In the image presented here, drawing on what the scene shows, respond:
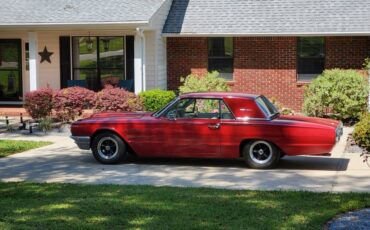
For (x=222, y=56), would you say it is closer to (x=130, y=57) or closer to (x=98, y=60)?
(x=130, y=57)

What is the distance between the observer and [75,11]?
2106 cm

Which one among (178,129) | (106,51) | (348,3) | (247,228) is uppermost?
(348,3)

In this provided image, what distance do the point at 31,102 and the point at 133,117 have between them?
6.53m

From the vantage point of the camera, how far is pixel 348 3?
22.2 meters

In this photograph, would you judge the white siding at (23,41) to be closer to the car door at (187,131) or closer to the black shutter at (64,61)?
the black shutter at (64,61)

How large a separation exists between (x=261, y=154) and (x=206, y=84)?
818 centimetres

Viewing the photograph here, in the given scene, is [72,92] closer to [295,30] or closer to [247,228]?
[295,30]

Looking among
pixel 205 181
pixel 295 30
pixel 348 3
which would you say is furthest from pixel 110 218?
pixel 348 3

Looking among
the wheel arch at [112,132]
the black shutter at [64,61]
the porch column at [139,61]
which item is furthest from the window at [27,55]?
the wheel arch at [112,132]

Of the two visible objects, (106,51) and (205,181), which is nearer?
(205,181)

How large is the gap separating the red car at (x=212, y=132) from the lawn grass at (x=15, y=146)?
2199 mm

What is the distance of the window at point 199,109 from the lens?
12703 mm

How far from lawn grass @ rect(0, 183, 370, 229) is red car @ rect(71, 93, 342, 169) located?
86.9 inches

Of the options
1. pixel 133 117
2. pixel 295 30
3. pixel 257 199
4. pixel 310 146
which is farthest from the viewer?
pixel 295 30
